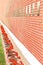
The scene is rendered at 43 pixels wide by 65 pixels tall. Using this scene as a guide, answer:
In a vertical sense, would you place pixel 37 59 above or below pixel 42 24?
below

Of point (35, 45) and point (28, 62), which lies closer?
point (28, 62)

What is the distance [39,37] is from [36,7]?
0.85m

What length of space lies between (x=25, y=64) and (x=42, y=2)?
169 centimetres

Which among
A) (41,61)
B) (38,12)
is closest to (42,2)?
(38,12)

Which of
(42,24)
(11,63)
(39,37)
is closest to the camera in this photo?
(11,63)

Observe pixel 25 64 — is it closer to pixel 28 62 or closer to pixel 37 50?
pixel 28 62

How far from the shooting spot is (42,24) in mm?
5387

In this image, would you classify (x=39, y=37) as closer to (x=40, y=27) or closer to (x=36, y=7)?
(x=40, y=27)

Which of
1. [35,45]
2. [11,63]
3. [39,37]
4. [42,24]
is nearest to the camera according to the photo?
[11,63]

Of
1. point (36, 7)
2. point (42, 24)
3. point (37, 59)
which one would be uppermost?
point (36, 7)

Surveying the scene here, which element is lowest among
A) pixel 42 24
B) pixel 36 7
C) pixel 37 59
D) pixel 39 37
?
pixel 37 59

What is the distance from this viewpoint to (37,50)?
6.16m

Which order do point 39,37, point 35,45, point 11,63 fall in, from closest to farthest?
point 11,63 < point 39,37 < point 35,45

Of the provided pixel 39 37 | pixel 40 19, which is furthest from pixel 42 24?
pixel 39 37
